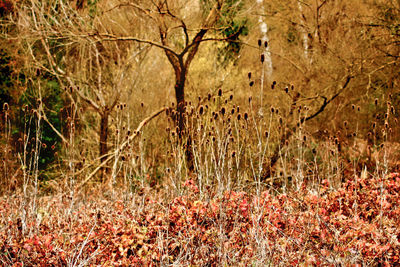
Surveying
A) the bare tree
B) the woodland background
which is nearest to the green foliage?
the woodland background

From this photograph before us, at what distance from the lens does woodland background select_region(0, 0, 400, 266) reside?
10.9ft

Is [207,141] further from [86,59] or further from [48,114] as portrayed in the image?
[48,114]

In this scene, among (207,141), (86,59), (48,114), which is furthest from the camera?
(48,114)

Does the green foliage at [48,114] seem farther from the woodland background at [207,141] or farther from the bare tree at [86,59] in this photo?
the bare tree at [86,59]

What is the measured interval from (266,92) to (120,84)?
3.20 metres

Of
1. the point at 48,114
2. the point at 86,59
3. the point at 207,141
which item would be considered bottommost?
the point at 48,114

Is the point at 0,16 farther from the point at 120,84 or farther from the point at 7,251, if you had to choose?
the point at 7,251

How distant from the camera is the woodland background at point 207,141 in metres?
3.34

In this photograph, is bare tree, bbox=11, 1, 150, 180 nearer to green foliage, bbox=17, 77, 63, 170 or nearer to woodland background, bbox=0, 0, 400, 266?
woodland background, bbox=0, 0, 400, 266

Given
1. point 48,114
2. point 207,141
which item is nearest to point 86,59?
point 48,114

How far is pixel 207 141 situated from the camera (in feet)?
18.7

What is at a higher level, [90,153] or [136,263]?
[136,263]

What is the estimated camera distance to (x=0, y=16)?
413 inches

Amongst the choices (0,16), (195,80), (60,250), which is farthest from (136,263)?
(0,16)
